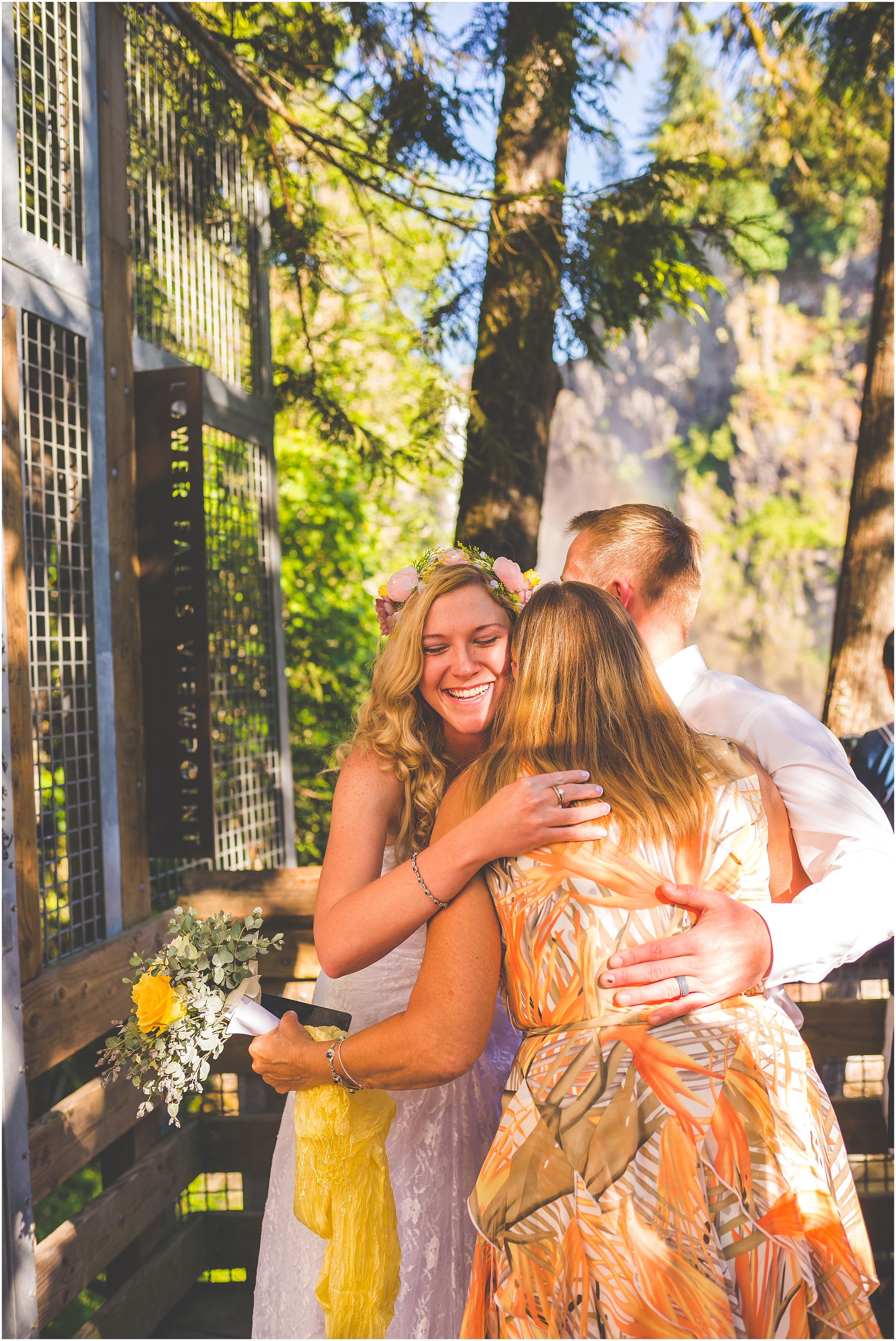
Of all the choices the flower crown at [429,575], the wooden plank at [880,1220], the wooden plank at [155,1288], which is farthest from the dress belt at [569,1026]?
the wooden plank at [880,1220]

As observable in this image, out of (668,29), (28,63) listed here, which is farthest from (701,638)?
(28,63)

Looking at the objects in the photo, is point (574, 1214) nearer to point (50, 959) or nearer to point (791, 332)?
point (50, 959)

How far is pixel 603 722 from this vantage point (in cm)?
152

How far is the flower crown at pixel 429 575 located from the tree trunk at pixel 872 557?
8.54 feet

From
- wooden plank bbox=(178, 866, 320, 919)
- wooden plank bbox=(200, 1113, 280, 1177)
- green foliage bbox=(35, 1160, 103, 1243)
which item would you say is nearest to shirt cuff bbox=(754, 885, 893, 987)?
wooden plank bbox=(178, 866, 320, 919)

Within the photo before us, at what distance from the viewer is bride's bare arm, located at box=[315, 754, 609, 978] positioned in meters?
1.45

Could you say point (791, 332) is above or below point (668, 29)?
above

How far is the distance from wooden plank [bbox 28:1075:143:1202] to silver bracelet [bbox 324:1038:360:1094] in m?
1.08

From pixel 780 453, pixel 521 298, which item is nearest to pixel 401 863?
pixel 521 298

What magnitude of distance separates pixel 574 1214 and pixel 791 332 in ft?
108

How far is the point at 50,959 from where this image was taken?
273cm

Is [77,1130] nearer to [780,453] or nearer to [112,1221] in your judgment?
[112,1221]

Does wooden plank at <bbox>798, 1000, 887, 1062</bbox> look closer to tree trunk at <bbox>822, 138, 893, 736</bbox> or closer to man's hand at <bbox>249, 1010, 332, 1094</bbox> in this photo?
tree trunk at <bbox>822, 138, 893, 736</bbox>

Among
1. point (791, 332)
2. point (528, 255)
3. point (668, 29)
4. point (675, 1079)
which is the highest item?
point (791, 332)
